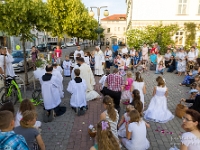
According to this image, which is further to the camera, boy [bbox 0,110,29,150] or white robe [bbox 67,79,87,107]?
white robe [bbox 67,79,87,107]

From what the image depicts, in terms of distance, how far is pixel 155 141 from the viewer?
4.65 m

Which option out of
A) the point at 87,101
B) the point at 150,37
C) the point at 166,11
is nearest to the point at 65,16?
the point at 150,37

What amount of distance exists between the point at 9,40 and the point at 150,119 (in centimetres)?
3149

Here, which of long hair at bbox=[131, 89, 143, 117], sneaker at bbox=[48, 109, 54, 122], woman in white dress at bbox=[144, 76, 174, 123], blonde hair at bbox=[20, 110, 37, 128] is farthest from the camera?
woman in white dress at bbox=[144, 76, 174, 123]

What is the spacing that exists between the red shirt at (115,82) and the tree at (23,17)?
13.9ft

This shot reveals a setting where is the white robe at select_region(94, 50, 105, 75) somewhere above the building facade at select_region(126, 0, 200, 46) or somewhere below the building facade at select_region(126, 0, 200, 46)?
below

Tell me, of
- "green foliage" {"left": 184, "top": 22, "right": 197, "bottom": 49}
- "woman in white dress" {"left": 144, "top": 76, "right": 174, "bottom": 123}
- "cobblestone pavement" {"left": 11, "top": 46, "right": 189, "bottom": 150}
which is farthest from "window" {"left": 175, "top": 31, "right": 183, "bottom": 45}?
"woman in white dress" {"left": 144, "top": 76, "right": 174, "bottom": 123}

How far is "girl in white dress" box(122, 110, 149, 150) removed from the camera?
12.6ft

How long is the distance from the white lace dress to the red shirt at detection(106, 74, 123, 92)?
1.23 metres

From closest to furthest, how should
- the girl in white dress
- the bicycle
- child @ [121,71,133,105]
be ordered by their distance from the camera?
the girl in white dress < the bicycle < child @ [121,71,133,105]

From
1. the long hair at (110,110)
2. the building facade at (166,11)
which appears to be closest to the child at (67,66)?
the long hair at (110,110)

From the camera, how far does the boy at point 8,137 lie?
2.30 meters

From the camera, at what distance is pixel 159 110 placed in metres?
5.87

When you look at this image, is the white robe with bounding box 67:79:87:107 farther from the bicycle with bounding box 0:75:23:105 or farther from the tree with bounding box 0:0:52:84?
the tree with bounding box 0:0:52:84
